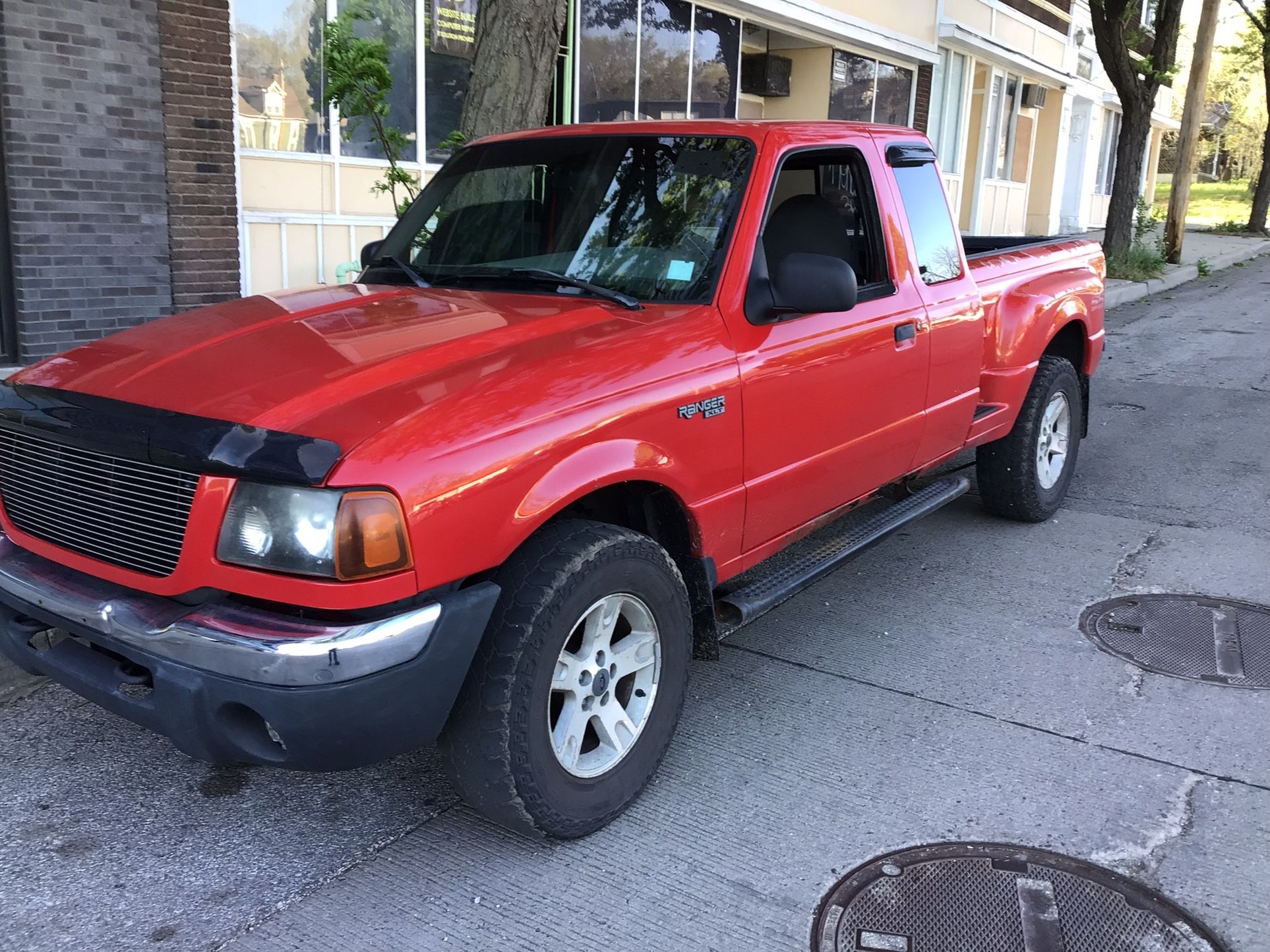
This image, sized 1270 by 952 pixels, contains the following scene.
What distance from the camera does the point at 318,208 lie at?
948 centimetres

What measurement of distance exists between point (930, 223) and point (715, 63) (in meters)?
10.3

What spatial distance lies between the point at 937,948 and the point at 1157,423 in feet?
22.2

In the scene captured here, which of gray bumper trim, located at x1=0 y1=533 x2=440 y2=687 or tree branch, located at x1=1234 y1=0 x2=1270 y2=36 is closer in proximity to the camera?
gray bumper trim, located at x1=0 y1=533 x2=440 y2=687

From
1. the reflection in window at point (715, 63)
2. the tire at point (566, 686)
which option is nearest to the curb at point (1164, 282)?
the reflection in window at point (715, 63)

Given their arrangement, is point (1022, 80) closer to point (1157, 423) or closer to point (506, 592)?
point (1157, 423)

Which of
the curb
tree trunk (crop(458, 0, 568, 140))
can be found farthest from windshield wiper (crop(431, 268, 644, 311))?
the curb

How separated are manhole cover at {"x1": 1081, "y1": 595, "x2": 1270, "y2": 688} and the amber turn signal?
309 cm

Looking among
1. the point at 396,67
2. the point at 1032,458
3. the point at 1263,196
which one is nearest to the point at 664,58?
the point at 396,67

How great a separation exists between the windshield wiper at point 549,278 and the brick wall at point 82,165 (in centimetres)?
491

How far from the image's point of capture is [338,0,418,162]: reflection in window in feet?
31.3

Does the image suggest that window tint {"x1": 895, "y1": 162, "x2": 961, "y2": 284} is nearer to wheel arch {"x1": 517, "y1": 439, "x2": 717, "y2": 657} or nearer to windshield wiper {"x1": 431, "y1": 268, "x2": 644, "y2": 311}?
windshield wiper {"x1": 431, "y1": 268, "x2": 644, "y2": 311}

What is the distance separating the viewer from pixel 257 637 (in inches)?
96.6

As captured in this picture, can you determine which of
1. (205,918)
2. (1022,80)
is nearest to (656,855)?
(205,918)

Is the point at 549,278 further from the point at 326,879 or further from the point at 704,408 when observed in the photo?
the point at 326,879
